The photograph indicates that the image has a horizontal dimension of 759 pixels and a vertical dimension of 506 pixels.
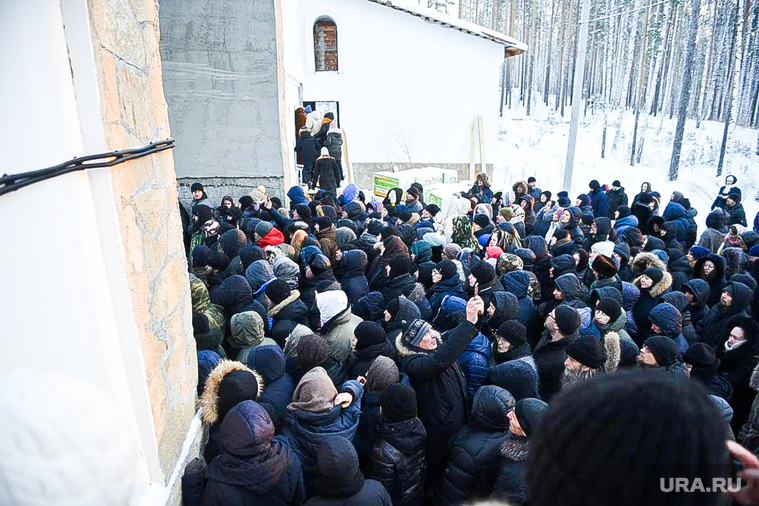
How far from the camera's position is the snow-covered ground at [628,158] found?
20125 mm

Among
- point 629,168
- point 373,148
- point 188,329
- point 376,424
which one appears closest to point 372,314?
point 376,424

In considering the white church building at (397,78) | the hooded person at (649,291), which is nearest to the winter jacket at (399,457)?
the hooded person at (649,291)

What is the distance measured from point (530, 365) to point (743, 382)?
1.89m

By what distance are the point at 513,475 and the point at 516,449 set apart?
138 mm

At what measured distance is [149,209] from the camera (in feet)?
7.19

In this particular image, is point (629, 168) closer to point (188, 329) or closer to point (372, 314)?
point (372, 314)

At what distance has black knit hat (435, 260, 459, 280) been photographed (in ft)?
16.1

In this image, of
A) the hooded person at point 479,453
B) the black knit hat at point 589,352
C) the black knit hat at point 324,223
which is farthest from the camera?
the black knit hat at point 324,223

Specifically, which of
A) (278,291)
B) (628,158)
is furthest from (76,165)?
(628,158)

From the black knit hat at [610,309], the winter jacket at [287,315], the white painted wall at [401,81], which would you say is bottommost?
the winter jacket at [287,315]

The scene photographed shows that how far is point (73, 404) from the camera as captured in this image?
109 cm

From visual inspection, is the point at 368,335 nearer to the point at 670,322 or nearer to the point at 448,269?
the point at 448,269

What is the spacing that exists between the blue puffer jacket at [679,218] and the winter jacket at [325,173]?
7040 mm

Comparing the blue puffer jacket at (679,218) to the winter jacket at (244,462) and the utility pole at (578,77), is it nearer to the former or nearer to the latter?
the utility pole at (578,77)
